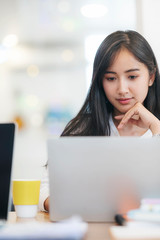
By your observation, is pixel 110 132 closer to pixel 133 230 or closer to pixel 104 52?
pixel 104 52

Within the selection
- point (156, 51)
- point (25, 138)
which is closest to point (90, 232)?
point (156, 51)

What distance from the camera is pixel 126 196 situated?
3.05 ft

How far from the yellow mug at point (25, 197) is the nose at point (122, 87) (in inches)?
25.7

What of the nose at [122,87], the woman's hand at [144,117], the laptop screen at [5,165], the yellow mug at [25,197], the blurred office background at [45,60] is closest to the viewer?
the laptop screen at [5,165]

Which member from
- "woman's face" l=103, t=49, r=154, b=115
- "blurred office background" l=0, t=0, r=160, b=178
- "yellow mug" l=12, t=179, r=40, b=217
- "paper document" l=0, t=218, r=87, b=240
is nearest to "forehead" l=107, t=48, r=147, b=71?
"woman's face" l=103, t=49, r=154, b=115

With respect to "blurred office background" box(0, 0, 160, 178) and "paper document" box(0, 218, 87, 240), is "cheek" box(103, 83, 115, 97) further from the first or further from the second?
"blurred office background" box(0, 0, 160, 178)

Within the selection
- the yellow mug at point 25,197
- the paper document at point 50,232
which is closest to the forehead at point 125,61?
the yellow mug at point 25,197

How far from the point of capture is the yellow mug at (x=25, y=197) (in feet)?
3.81

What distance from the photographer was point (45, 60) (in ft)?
11.1

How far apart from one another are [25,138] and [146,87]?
1.72m

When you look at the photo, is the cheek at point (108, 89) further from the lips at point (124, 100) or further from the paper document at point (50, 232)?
the paper document at point (50, 232)

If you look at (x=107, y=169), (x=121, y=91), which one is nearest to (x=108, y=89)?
(x=121, y=91)

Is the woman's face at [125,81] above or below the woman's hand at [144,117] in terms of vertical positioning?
above

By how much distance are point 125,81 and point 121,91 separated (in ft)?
0.15
